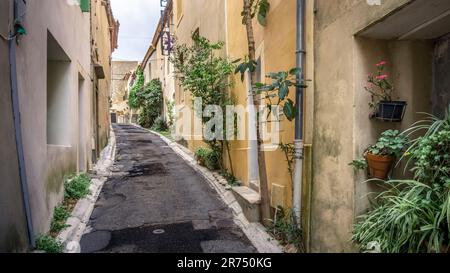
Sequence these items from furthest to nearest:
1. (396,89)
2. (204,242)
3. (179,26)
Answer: (179,26), (204,242), (396,89)

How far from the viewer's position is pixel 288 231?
482 cm

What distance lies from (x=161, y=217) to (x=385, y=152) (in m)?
3.97

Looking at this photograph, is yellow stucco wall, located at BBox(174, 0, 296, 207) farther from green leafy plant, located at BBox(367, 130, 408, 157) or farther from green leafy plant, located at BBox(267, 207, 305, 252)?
green leafy plant, located at BBox(367, 130, 408, 157)

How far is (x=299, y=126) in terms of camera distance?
15.5ft

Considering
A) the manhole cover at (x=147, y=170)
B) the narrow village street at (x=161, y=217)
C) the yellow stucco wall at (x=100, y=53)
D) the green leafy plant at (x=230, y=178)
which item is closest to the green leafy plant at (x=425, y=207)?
the narrow village street at (x=161, y=217)

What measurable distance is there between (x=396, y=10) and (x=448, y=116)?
98 centimetres

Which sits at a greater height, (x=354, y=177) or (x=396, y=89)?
(x=396, y=89)

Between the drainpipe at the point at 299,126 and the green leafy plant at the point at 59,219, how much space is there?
3.24 m

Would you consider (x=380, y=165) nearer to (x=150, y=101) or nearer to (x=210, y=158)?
(x=210, y=158)

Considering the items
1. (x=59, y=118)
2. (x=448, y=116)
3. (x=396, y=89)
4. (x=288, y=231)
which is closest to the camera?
(x=448, y=116)

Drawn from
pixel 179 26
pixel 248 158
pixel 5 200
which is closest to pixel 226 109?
pixel 248 158

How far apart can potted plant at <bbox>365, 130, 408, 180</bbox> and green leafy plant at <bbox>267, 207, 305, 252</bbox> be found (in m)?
1.55

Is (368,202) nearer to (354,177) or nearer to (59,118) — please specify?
(354,177)

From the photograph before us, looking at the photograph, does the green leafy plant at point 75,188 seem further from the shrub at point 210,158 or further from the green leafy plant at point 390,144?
the green leafy plant at point 390,144
